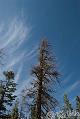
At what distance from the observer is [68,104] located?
223 ft

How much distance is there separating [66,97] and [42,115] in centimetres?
4839

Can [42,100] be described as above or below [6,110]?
below

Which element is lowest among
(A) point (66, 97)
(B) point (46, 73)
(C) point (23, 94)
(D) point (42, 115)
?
(D) point (42, 115)

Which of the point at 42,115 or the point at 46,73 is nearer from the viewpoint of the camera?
the point at 42,115

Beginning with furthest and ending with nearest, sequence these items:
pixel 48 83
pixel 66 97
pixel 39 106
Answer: pixel 66 97 → pixel 48 83 → pixel 39 106

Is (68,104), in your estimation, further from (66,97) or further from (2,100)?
(2,100)

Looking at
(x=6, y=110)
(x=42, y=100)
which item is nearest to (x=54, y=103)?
(x=42, y=100)

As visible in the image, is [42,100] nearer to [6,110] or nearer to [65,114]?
[6,110]

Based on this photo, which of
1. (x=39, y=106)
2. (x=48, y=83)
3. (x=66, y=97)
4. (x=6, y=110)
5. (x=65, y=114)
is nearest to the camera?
(x=39, y=106)

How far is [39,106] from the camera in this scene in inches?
838

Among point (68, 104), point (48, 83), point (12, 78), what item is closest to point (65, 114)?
point (68, 104)

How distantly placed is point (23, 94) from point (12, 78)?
13.4 m

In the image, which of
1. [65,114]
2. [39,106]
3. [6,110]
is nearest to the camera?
[39,106]

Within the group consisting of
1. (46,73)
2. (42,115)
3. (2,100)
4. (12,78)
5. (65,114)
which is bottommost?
(42,115)
